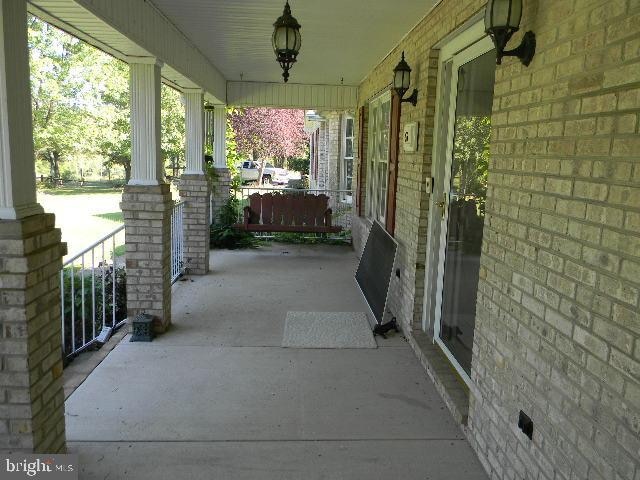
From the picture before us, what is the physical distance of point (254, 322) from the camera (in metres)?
5.17

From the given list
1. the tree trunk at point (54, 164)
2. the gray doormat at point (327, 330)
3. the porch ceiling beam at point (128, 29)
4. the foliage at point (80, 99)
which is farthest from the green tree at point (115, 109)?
the gray doormat at point (327, 330)

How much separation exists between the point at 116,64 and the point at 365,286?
1732 centimetres

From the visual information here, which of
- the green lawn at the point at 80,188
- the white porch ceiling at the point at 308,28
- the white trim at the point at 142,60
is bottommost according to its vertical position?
the green lawn at the point at 80,188

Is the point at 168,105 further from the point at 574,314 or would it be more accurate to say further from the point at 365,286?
the point at 574,314

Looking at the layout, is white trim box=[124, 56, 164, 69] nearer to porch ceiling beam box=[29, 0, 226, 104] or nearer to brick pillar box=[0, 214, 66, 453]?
porch ceiling beam box=[29, 0, 226, 104]

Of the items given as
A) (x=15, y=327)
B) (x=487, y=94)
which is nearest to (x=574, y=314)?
(x=487, y=94)

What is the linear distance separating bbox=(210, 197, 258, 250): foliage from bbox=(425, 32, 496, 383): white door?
5.22m

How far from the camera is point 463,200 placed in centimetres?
375

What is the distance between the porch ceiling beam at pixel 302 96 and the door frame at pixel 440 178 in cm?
515

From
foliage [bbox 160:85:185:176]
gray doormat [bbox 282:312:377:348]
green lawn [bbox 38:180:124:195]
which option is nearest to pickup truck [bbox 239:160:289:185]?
green lawn [bbox 38:180:124:195]

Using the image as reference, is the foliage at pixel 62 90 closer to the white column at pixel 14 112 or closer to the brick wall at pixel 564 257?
the white column at pixel 14 112

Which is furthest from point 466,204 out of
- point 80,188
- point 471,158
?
point 80,188

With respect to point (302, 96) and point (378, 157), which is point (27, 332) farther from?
point (302, 96)

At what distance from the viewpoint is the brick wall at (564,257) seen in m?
1.73
